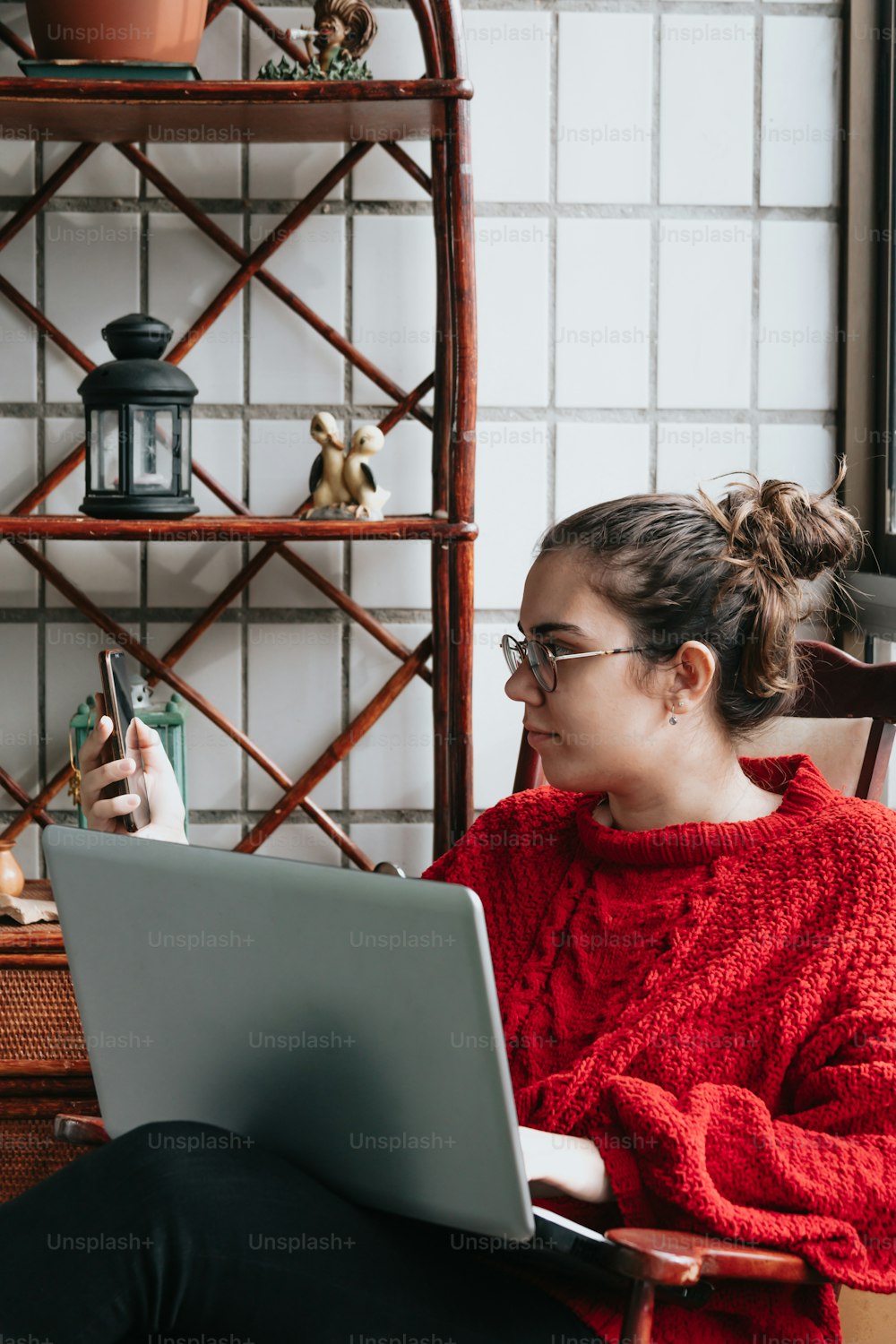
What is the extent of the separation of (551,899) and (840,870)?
0.97ft

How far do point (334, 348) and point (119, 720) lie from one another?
892 mm

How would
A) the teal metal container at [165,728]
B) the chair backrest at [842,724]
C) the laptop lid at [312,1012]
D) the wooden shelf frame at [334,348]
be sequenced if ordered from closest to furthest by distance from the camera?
the laptop lid at [312,1012] < the chair backrest at [842,724] < the wooden shelf frame at [334,348] < the teal metal container at [165,728]

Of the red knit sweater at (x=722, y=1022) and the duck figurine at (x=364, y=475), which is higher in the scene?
the duck figurine at (x=364, y=475)

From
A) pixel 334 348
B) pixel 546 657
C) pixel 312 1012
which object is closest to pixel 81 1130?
pixel 312 1012

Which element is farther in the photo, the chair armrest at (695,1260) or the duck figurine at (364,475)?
the duck figurine at (364,475)

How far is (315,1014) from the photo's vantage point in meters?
0.87

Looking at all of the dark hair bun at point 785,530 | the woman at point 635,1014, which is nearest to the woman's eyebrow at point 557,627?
the woman at point 635,1014

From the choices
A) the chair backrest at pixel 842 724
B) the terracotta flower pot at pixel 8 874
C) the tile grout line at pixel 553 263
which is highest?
the tile grout line at pixel 553 263

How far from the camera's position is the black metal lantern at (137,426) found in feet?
5.97

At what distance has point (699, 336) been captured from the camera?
2084 millimetres

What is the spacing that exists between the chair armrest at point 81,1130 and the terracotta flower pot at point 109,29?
1.35 meters

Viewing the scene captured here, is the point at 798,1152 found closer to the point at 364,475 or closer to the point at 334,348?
the point at 364,475

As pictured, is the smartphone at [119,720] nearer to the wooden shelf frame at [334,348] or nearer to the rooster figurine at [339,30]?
the wooden shelf frame at [334,348]

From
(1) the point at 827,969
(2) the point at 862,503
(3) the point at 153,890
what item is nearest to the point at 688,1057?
(1) the point at 827,969
